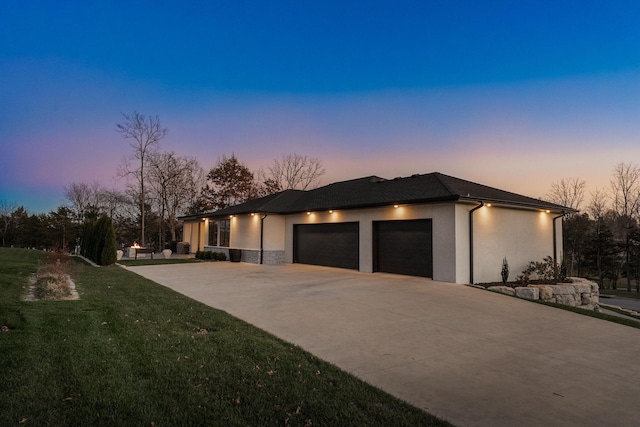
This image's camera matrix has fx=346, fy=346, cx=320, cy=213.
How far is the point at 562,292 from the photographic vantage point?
36.2ft

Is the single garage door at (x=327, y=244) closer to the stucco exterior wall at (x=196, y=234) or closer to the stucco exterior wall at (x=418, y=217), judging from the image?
the stucco exterior wall at (x=418, y=217)

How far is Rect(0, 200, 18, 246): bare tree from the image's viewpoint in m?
42.5

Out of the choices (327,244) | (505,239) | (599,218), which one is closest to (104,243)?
(327,244)

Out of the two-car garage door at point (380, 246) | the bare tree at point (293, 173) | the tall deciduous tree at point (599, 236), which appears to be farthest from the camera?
the bare tree at point (293, 173)

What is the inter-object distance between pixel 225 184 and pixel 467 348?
3389cm

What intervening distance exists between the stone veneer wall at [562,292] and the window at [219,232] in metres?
15.1

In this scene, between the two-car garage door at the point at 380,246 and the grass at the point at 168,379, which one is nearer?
the grass at the point at 168,379

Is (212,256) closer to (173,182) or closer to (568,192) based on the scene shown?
(173,182)

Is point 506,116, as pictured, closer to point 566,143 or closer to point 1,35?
point 566,143

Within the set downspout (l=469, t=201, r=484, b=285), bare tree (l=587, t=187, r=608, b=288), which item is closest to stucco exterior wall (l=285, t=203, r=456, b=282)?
downspout (l=469, t=201, r=484, b=285)

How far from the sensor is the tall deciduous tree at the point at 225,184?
35969 mm

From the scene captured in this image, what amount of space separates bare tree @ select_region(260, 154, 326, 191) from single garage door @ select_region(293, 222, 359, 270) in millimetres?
20412

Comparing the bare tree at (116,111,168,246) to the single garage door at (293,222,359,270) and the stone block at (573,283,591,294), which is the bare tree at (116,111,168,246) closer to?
the single garage door at (293,222,359,270)

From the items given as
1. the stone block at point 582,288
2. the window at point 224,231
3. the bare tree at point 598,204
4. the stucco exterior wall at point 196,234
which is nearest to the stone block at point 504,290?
the stone block at point 582,288
